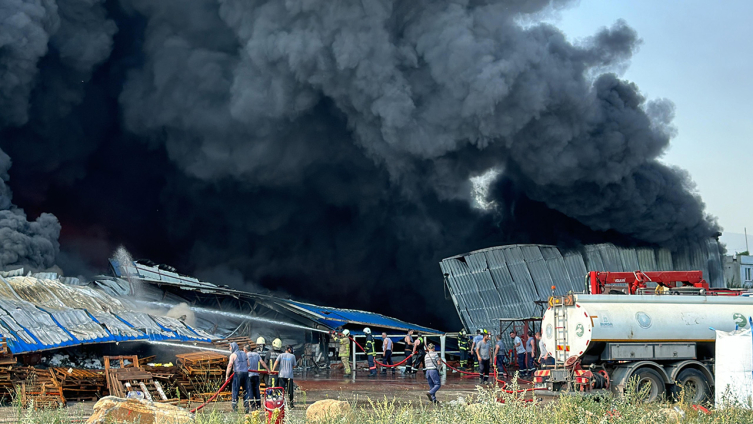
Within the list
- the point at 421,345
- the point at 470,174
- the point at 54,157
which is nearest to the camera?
the point at 421,345

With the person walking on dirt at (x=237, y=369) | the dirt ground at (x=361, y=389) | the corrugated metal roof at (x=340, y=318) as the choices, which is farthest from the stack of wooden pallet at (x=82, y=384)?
the corrugated metal roof at (x=340, y=318)

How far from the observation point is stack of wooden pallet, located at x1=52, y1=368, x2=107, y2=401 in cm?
1664

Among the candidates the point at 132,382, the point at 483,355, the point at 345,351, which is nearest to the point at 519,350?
the point at 483,355

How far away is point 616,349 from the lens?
16.3 m

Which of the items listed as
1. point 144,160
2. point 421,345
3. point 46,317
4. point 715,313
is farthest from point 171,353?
point 144,160

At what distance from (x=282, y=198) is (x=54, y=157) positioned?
40.8ft

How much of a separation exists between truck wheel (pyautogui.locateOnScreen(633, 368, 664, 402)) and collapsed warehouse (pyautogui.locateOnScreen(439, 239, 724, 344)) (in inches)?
537

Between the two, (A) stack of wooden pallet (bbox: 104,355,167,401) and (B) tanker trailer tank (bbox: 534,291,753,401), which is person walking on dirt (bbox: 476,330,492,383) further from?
(A) stack of wooden pallet (bbox: 104,355,167,401)

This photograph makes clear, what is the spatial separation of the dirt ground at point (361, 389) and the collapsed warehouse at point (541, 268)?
556 centimetres

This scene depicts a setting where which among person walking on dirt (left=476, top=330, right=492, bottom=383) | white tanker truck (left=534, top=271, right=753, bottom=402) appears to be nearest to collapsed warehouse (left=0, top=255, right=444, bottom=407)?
person walking on dirt (left=476, top=330, right=492, bottom=383)

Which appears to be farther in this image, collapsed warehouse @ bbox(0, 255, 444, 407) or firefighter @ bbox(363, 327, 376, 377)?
firefighter @ bbox(363, 327, 376, 377)

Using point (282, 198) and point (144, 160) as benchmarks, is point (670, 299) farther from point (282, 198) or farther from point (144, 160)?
point (144, 160)

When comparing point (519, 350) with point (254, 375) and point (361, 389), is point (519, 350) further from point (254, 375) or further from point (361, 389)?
point (254, 375)

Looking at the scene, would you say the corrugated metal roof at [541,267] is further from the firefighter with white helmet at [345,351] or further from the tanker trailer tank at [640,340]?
the tanker trailer tank at [640,340]
